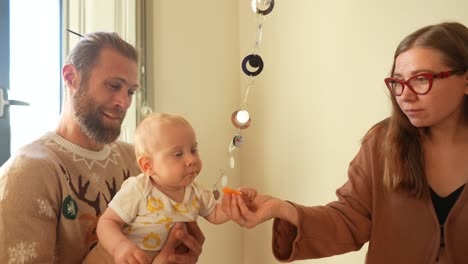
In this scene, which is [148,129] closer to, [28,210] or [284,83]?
[28,210]

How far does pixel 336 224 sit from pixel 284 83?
96 centimetres

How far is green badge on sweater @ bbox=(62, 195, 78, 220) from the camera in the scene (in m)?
1.20

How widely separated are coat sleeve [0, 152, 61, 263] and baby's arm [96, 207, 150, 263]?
0.49ft

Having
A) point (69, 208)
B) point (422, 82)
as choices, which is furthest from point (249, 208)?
point (422, 82)

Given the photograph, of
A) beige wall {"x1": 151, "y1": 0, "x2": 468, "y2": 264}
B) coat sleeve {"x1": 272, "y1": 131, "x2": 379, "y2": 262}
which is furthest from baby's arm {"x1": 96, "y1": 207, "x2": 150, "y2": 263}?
beige wall {"x1": 151, "y1": 0, "x2": 468, "y2": 264}

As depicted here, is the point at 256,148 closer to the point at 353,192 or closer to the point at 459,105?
the point at 353,192

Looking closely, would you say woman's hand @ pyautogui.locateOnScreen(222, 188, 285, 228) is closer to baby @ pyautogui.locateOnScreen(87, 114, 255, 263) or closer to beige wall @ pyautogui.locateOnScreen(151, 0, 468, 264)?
baby @ pyautogui.locateOnScreen(87, 114, 255, 263)

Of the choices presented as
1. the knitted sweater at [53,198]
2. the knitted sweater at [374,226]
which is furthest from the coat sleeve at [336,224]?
the knitted sweater at [53,198]

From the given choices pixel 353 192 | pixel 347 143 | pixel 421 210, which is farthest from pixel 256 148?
pixel 421 210

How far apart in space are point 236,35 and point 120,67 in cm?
113

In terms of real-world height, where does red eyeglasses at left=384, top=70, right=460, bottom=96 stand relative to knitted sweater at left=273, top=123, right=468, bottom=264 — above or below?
above

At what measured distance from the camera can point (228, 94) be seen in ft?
7.82

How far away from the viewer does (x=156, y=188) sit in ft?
3.91

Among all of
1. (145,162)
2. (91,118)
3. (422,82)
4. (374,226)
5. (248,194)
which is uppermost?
(422,82)
